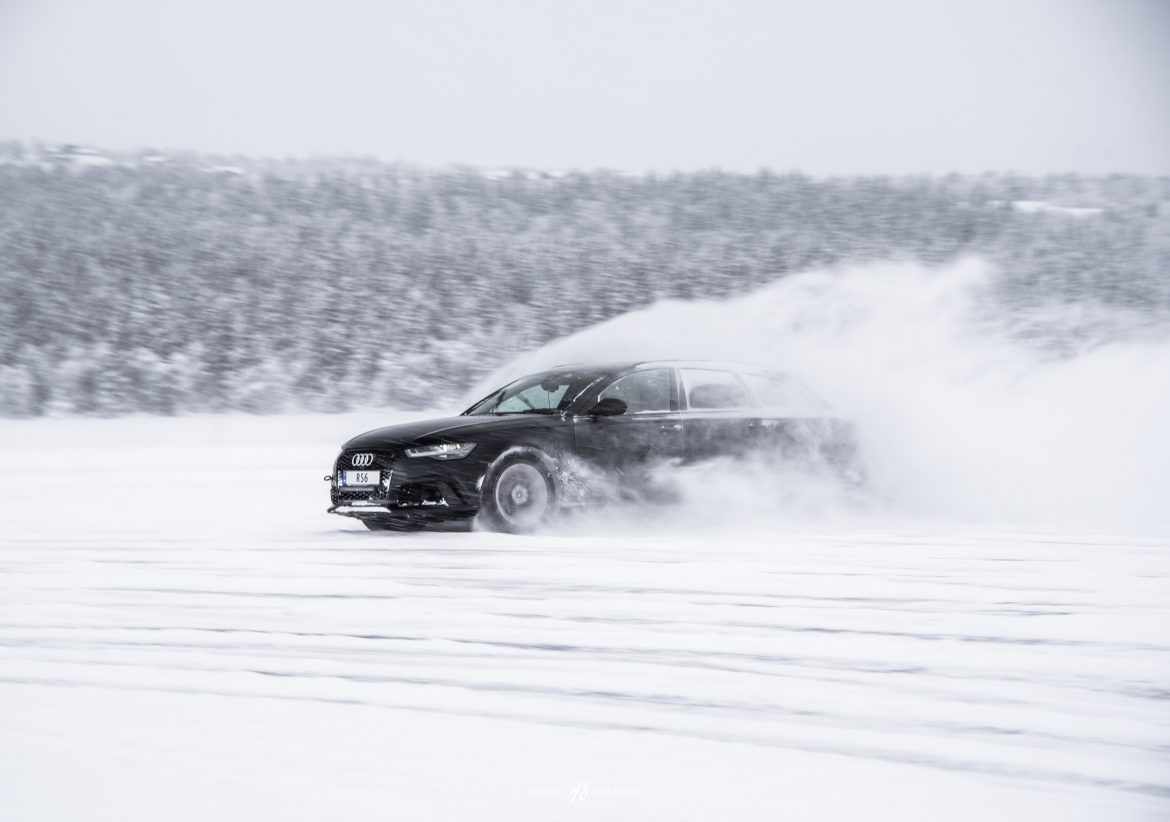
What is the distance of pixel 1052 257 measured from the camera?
44.4 metres

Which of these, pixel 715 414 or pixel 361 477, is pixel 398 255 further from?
pixel 361 477

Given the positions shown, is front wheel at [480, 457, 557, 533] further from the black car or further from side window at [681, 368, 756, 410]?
side window at [681, 368, 756, 410]

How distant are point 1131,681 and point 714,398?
20.2 ft

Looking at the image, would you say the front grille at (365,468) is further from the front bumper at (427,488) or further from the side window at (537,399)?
the side window at (537,399)

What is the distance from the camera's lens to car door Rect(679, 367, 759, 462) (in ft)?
36.7

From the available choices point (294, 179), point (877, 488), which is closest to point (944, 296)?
point (877, 488)

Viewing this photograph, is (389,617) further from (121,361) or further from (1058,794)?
(121,361)

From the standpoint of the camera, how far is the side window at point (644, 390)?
36.7 ft

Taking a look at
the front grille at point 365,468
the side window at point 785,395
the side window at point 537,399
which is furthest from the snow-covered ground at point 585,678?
the side window at point 785,395

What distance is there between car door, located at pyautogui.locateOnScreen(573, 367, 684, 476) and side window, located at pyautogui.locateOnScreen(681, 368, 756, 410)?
136mm

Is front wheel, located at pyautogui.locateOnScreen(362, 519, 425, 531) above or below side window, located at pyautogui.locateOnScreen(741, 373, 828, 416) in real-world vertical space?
below

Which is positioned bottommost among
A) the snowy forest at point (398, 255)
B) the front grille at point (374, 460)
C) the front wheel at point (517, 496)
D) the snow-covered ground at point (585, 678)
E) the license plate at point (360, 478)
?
the snow-covered ground at point (585, 678)

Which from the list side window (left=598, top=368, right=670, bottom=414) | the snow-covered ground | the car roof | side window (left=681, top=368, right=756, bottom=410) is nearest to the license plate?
the snow-covered ground

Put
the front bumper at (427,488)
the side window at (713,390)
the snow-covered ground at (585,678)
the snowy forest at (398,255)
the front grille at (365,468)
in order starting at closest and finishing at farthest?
the snow-covered ground at (585,678)
the front bumper at (427,488)
the front grille at (365,468)
the side window at (713,390)
the snowy forest at (398,255)
